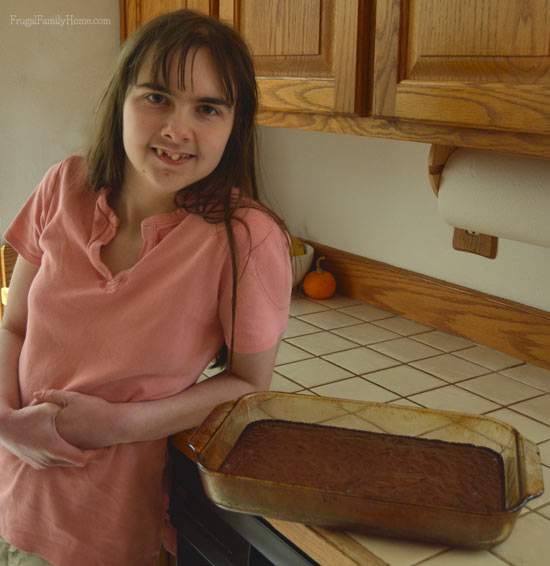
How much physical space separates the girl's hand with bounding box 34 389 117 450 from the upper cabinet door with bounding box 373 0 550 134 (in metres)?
0.61

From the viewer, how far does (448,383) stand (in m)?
1.38

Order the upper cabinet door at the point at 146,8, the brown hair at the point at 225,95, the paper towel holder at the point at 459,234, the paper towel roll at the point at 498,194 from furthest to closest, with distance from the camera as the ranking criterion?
the upper cabinet door at the point at 146,8 < the paper towel holder at the point at 459,234 < the paper towel roll at the point at 498,194 < the brown hair at the point at 225,95

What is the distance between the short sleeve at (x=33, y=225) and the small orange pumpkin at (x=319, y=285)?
0.75m

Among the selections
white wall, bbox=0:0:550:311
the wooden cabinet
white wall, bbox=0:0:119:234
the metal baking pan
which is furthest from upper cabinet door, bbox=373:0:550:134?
white wall, bbox=0:0:119:234

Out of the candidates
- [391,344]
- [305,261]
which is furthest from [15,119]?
[391,344]

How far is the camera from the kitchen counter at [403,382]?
Answer: 34.2 inches

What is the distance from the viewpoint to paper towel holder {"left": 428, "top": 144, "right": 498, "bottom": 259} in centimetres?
134

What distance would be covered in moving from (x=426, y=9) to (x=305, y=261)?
0.87 metres

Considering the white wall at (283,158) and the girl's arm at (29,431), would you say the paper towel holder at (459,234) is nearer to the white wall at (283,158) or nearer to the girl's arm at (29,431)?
the white wall at (283,158)

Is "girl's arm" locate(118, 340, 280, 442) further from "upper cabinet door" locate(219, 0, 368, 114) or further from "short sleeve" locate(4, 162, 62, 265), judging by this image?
"upper cabinet door" locate(219, 0, 368, 114)

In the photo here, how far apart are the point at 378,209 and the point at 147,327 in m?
0.87

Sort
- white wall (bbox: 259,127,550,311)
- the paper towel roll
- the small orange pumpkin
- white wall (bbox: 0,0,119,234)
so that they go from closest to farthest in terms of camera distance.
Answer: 1. the paper towel roll
2. white wall (bbox: 259,127,550,311)
3. the small orange pumpkin
4. white wall (bbox: 0,0,119,234)

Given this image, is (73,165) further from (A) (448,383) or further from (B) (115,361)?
(A) (448,383)

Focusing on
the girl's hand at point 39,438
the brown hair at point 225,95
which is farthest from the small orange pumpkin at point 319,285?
the girl's hand at point 39,438
